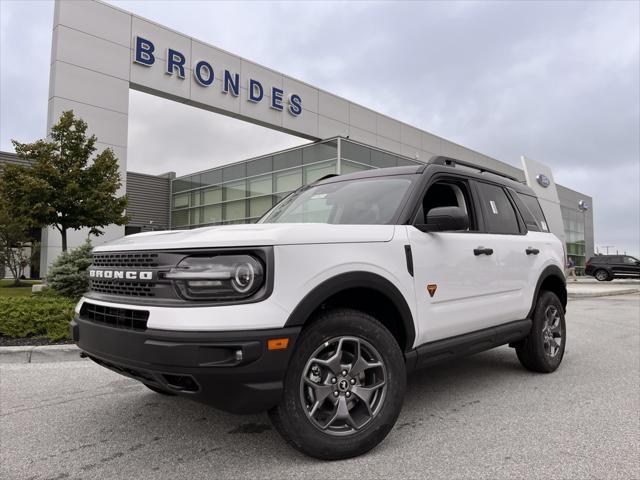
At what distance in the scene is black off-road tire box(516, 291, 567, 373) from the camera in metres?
4.46

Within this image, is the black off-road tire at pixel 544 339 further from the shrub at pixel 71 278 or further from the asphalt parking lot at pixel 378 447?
the shrub at pixel 71 278

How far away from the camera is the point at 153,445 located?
2826 mm

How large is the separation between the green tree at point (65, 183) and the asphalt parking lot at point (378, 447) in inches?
347

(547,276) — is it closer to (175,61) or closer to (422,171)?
(422,171)

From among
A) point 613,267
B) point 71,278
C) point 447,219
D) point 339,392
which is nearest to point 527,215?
point 447,219

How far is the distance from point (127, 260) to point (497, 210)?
10.4ft

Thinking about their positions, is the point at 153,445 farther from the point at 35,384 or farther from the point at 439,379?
the point at 439,379

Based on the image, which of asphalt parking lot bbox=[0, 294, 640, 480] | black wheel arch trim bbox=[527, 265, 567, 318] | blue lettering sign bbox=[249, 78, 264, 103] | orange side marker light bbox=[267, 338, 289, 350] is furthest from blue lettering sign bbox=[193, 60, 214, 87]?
orange side marker light bbox=[267, 338, 289, 350]

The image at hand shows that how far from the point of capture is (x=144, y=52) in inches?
647

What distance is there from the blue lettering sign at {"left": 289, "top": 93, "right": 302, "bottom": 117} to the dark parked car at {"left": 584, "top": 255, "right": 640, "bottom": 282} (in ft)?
76.5

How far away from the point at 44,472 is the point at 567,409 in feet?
11.6

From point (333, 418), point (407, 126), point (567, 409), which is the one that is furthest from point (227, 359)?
point (407, 126)

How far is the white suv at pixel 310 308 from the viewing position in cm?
229

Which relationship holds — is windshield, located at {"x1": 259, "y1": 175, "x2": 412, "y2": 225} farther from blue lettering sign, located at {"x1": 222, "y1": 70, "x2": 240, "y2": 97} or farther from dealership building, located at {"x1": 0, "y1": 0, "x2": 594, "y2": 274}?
blue lettering sign, located at {"x1": 222, "y1": 70, "x2": 240, "y2": 97}
